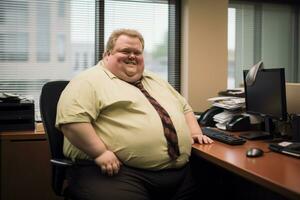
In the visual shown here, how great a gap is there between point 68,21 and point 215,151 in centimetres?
203

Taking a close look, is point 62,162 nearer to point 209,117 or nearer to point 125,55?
point 125,55

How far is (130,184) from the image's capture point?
156cm

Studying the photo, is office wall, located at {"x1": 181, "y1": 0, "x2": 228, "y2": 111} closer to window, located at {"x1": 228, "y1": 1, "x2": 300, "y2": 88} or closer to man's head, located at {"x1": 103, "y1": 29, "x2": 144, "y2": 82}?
window, located at {"x1": 228, "y1": 1, "x2": 300, "y2": 88}

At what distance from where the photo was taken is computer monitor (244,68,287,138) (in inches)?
73.7

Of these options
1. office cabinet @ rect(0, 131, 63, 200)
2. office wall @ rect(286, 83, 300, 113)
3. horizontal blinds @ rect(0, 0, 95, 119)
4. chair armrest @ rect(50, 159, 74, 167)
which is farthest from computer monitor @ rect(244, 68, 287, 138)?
horizontal blinds @ rect(0, 0, 95, 119)

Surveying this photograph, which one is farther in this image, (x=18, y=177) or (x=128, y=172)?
(x=18, y=177)

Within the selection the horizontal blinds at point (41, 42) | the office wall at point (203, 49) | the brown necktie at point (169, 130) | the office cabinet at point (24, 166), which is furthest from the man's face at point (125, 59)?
the office wall at point (203, 49)

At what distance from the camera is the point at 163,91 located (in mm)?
1940

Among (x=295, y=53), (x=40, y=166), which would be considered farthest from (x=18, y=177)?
(x=295, y=53)

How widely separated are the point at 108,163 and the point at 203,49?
2.12 meters

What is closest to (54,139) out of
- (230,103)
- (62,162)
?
(62,162)

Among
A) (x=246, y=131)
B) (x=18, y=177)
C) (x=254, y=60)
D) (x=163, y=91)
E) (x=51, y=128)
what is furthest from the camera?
(x=254, y=60)

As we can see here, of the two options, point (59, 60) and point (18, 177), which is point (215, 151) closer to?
point (18, 177)

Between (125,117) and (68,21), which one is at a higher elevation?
(68,21)
